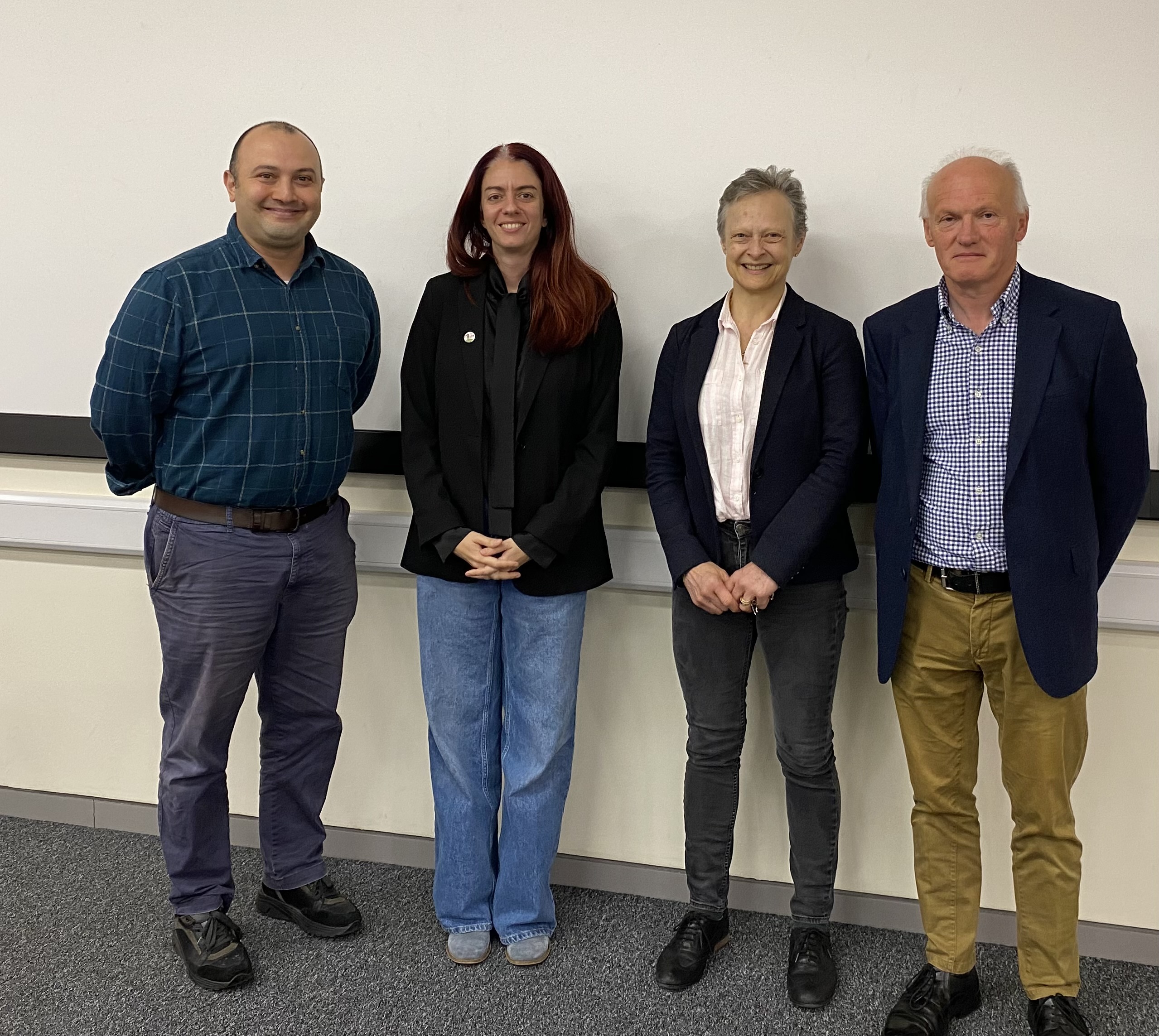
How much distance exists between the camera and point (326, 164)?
2488mm

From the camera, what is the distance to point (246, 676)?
2.20m

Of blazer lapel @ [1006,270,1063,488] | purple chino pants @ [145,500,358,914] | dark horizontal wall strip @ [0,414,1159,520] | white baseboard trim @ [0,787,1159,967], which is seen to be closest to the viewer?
blazer lapel @ [1006,270,1063,488]

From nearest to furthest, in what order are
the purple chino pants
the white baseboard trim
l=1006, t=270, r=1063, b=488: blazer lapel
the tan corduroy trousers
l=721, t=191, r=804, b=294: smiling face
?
1. l=1006, t=270, r=1063, b=488: blazer lapel
2. the tan corduroy trousers
3. l=721, t=191, r=804, b=294: smiling face
4. the purple chino pants
5. the white baseboard trim

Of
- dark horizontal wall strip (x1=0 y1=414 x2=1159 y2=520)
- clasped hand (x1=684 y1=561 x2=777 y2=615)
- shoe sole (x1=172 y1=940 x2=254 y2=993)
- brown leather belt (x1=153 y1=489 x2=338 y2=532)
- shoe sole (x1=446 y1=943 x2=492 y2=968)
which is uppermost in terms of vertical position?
dark horizontal wall strip (x1=0 y1=414 x2=1159 y2=520)

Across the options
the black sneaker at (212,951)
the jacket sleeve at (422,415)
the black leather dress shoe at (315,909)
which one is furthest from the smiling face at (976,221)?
the black sneaker at (212,951)

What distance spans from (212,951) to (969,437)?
185 centimetres

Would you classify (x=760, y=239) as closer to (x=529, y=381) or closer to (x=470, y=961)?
(x=529, y=381)

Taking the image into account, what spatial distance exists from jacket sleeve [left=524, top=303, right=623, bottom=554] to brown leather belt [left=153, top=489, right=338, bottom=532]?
498 mm

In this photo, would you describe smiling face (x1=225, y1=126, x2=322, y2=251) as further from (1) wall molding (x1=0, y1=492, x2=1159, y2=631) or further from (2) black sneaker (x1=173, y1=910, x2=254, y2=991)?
(2) black sneaker (x1=173, y1=910, x2=254, y2=991)

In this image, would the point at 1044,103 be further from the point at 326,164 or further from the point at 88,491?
the point at 88,491

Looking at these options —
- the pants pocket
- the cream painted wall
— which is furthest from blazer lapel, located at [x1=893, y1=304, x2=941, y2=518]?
the pants pocket

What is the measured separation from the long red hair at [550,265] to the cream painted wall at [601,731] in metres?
0.48

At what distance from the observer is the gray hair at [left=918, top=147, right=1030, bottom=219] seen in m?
1.85

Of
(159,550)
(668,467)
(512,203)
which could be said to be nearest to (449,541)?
(668,467)
